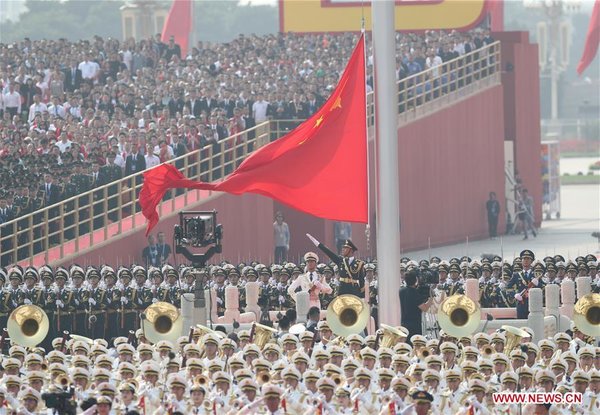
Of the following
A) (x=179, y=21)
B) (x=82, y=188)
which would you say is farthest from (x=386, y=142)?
(x=179, y=21)

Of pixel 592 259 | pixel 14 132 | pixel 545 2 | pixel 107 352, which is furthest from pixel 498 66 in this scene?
pixel 545 2

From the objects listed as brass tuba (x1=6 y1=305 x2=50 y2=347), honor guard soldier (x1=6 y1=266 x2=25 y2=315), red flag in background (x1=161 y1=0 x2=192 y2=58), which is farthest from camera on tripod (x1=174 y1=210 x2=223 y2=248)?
red flag in background (x1=161 y1=0 x2=192 y2=58)

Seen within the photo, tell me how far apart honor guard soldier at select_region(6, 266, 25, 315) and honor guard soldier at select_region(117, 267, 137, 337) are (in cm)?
150

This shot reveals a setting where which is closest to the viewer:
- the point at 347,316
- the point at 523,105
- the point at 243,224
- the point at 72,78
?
Answer: the point at 347,316

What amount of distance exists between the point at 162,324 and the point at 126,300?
5728 mm

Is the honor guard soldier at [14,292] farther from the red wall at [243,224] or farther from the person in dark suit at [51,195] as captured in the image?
the red wall at [243,224]

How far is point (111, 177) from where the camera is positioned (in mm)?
41344

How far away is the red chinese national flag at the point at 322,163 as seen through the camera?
28625 millimetres

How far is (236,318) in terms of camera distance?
3244 centimetres

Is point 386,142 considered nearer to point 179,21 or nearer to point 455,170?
point 455,170

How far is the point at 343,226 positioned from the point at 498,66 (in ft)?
29.2

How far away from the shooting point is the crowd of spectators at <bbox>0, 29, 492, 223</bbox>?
42.0 meters

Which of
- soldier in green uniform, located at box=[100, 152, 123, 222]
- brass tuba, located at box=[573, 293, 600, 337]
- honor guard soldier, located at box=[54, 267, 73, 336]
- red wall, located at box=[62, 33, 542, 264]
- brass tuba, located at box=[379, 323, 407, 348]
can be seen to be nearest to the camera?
brass tuba, located at box=[379, 323, 407, 348]

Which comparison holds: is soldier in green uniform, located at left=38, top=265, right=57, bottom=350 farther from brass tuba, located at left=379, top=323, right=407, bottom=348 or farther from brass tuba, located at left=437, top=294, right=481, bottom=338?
brass tuba, located at left=379, top=323, right=407, bottom=348
